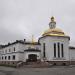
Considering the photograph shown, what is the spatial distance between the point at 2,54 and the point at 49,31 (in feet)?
74.8

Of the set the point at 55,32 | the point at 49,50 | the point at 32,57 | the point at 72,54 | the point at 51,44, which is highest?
the point at 55,32

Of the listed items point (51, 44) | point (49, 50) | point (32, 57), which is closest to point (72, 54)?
point (51, 44)

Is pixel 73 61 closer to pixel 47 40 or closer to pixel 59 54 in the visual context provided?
pixel 59 54

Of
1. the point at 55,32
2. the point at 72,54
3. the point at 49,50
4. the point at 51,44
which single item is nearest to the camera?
the point at 49,50

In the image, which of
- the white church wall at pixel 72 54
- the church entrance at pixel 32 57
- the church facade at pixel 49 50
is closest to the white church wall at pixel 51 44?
the church facade at pixel 49 50

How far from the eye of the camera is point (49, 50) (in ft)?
170

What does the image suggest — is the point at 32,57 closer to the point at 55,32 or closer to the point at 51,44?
the point at 51,44

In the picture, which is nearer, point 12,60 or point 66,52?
point 66,52

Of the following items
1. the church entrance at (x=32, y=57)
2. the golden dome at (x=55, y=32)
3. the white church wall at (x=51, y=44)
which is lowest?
the church entrance at (x=32, y=57)

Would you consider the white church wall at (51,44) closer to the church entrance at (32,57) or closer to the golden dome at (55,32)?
the golden dome at (55,32)

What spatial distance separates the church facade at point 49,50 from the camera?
171 feet

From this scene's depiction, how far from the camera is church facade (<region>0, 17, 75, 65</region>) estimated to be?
52034 mm

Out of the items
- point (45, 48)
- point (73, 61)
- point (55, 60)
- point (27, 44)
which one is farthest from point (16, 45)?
point (73, 61)

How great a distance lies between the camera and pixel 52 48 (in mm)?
52062
